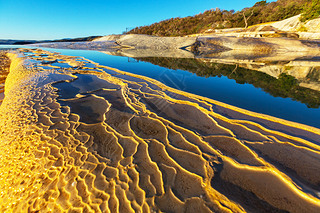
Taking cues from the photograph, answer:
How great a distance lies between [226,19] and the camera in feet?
106

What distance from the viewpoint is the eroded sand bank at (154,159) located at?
172 cm

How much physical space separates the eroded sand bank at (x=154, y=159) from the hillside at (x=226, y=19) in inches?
1151

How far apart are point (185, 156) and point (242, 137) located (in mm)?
1469

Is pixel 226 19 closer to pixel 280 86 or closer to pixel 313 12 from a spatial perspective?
pixel 313 12

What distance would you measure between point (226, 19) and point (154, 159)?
41427mm

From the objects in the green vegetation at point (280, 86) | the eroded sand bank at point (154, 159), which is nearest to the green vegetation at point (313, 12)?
the green vegetation at point (280, 86)

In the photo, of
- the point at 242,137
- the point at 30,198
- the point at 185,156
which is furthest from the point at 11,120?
the point at 242,137

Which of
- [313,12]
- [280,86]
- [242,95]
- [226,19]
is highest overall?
[226,19]

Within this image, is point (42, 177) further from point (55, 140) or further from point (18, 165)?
point (55, 140)

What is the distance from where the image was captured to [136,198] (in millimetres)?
1732

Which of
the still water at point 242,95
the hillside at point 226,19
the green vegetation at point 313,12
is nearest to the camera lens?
the still water at point 242,95

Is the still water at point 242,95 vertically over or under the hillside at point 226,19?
under

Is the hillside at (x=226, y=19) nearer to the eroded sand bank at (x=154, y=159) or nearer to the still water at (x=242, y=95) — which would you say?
the still water at (x=242, y=95)

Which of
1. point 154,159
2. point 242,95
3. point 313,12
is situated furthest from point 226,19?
point 154,159
